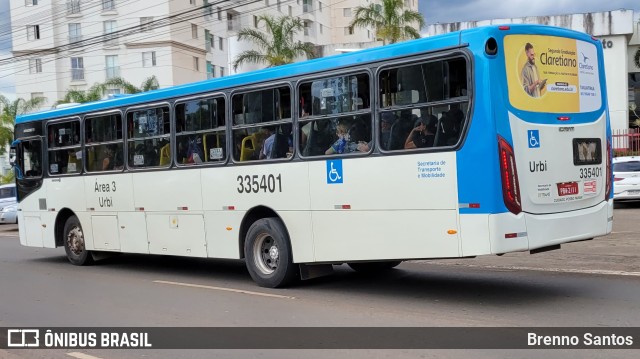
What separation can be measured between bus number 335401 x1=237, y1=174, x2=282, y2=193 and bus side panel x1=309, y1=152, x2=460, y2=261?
0.70 metres

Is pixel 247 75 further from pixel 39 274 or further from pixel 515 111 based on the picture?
pixel 39 274

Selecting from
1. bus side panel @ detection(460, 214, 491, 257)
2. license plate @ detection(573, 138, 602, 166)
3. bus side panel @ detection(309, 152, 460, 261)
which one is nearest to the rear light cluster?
license plate @ detection(573, 138, 602, 166)

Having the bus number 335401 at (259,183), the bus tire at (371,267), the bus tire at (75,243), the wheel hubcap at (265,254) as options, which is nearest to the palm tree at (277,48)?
the bus tire at (75,243)

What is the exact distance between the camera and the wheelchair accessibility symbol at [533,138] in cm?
834

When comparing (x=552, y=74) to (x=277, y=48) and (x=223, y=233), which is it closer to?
(x=223, y=233)

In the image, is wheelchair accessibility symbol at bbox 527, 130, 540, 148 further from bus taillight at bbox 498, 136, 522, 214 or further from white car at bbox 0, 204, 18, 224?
white car at bbox 0, 204, 18, 224

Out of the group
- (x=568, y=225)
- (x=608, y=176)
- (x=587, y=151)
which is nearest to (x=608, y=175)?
→ (x=608, y=176)

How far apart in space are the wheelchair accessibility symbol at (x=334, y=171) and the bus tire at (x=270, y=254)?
50.0 inches

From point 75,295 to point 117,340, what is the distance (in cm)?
346

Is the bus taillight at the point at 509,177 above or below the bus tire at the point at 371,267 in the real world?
above

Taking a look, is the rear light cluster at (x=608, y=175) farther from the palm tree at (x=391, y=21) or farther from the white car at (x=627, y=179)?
the palm tree at (x=391, y=21)

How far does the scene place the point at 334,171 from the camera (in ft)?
31.8

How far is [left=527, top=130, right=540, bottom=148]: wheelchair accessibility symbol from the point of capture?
27.3 ft

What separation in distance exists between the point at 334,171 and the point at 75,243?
296 inches
